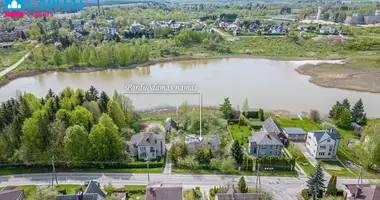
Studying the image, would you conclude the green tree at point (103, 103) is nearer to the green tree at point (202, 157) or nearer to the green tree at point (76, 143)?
the green tree at point (76, 143)

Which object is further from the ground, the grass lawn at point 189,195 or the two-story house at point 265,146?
the two-story house at point 265,146

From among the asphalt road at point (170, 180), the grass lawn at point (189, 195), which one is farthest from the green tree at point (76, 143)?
the grass lawn at point (189, 195)

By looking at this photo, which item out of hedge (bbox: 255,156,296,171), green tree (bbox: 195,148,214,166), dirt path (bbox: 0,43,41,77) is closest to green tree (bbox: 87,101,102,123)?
green tree (bbox: 195,148,214,166)

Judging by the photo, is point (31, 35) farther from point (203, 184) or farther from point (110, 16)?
point (203, 184)

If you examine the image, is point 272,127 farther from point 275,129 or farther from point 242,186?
point 242,186

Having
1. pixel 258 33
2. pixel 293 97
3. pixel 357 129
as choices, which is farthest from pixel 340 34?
pixel 357 129

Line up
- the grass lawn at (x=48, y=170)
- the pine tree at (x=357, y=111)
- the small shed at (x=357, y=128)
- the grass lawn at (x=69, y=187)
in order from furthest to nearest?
the pine tree at (x=357, y=111), the small shed at (x=357, y=128), the grass lawn at (x=48, y=170), the grass lawn at (x=69, y=187)

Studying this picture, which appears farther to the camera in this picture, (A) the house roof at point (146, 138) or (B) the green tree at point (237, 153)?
(A) the house roof at point (146, 138)
